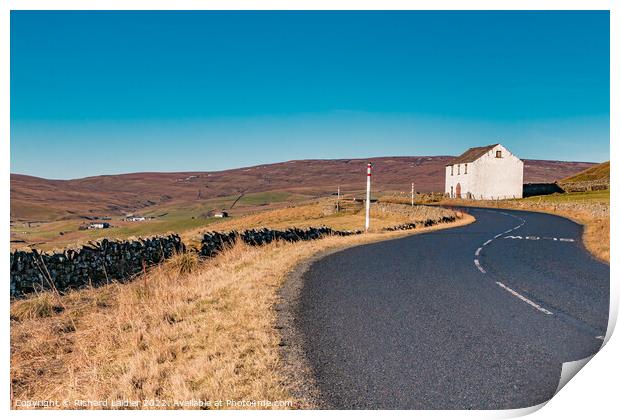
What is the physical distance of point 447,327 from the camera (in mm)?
6324

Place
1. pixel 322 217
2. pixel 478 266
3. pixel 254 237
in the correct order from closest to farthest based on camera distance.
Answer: pixel 478 266 < pixel 254 237 < pixel 322 217

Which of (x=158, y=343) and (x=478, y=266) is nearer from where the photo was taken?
(x=158, y=343)

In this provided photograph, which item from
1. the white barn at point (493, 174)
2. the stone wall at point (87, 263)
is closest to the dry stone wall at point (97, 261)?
the stone wall at point (87, 263)

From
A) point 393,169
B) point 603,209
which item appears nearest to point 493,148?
point 603,209

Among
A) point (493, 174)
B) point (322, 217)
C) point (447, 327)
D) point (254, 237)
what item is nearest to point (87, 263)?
point (254, 237)

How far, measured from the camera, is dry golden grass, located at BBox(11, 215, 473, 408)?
4.49 metres

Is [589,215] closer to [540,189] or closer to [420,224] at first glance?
[420,224]

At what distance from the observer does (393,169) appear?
186m

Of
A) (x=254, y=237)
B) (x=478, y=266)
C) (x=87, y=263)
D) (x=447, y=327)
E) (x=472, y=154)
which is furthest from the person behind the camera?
(x=472, y=154)

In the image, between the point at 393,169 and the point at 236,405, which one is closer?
the point at 236,405

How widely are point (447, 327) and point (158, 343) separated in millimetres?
3731

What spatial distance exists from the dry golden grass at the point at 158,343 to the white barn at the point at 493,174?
54.8 m
